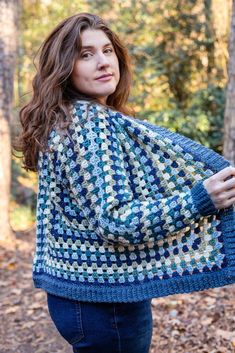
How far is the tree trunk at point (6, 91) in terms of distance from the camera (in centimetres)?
583

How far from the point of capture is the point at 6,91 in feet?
19.7

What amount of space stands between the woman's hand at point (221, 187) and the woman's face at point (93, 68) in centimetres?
50

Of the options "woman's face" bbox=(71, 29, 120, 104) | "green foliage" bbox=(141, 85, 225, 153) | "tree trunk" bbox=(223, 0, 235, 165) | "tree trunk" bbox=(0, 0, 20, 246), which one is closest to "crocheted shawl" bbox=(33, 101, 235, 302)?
"woman's face" bbox=(71, 29, 120, 104)

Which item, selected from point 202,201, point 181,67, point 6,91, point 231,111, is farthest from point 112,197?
point 181,67

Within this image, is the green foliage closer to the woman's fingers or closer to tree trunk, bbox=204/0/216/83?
tree trunk, bbox=204/0/216/83

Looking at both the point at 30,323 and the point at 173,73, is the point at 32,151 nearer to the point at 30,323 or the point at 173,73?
the point at 30,323

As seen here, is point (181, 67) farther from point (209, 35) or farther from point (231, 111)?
point (231, 111)

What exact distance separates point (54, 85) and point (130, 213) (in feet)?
1.68

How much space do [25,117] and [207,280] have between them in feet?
2.80

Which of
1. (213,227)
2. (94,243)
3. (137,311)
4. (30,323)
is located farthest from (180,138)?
(30,323)

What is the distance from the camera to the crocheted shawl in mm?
1512

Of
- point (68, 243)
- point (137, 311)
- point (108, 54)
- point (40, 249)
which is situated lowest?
point (137, 311)

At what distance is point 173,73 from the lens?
8.10m

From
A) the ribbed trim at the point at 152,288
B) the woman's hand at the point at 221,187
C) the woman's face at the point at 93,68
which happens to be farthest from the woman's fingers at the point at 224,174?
the woman's face at the point at 93,68
